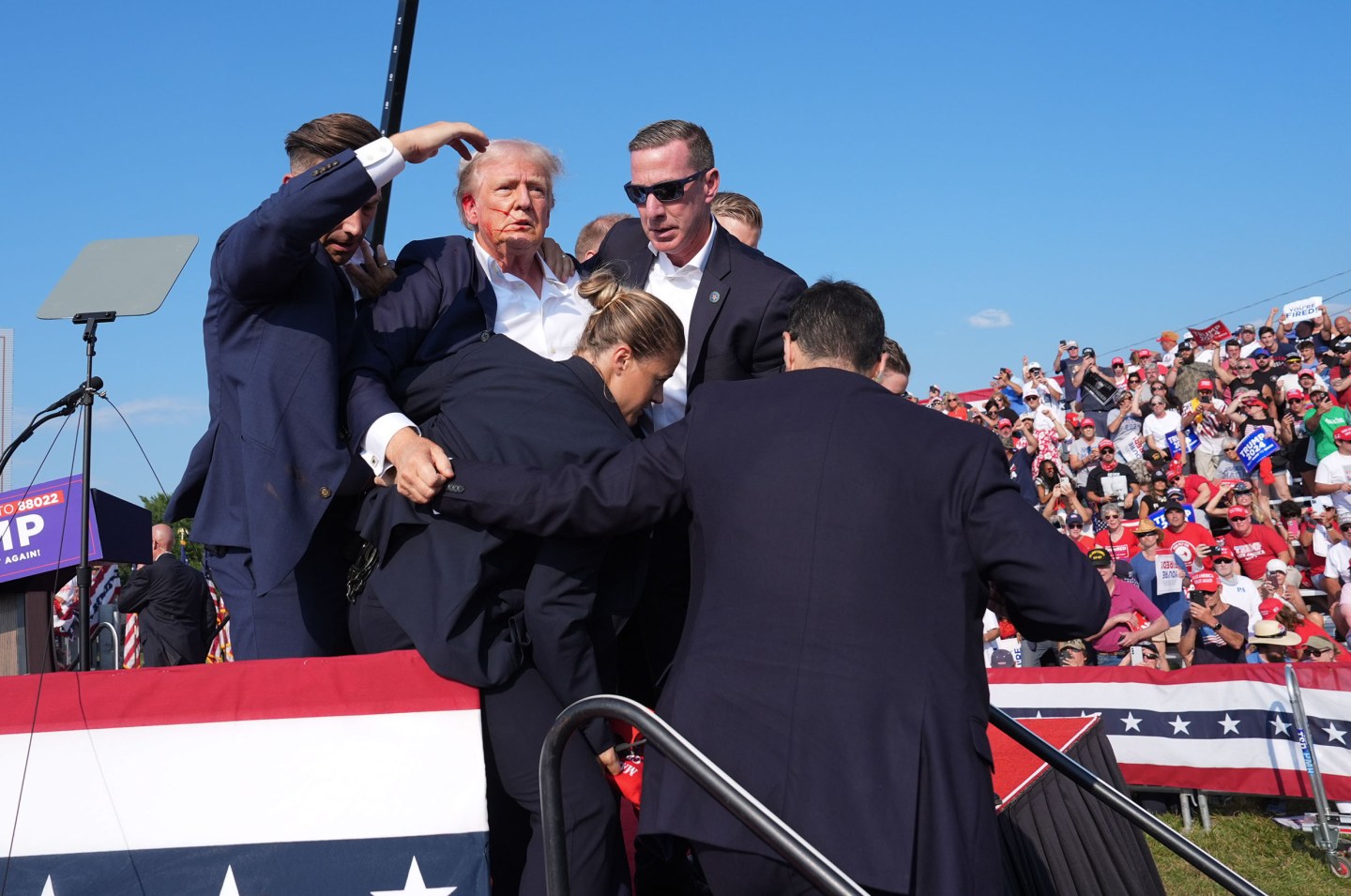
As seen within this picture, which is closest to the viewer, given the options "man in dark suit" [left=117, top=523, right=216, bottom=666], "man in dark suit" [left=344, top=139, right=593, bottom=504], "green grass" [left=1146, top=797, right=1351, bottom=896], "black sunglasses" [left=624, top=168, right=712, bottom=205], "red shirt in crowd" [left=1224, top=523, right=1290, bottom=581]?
"man in dark suit" [left=344, top=139, right=593, bottom=504]

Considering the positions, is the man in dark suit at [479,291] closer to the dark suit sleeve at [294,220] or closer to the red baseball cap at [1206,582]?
the dark suit sleeve at [294,220]

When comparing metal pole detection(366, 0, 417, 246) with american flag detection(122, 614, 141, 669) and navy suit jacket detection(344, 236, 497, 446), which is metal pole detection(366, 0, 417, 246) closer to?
navy suit jacket detection(344, 236, 497, 446)

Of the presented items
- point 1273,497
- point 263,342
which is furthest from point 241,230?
point 1273,497

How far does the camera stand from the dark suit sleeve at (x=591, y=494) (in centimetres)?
278

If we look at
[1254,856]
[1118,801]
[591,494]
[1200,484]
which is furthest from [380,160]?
[1200,484]

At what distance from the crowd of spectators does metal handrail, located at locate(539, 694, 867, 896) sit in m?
5.41

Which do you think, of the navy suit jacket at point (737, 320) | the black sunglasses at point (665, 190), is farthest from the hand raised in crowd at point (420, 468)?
the black sunglasses at point (665, 190)

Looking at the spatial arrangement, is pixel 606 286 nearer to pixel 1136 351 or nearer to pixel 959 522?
pixel 959 522

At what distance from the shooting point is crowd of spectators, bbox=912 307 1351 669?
1048 cm

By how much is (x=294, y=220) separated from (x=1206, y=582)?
31.3 feet

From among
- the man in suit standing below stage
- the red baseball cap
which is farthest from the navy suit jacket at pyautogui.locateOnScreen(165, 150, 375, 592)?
the red baseball cap

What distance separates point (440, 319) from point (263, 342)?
1.64 feet

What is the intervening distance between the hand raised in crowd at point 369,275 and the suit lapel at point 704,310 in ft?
3.05

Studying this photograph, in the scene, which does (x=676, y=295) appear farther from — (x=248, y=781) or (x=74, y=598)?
(x=74, y=598)
